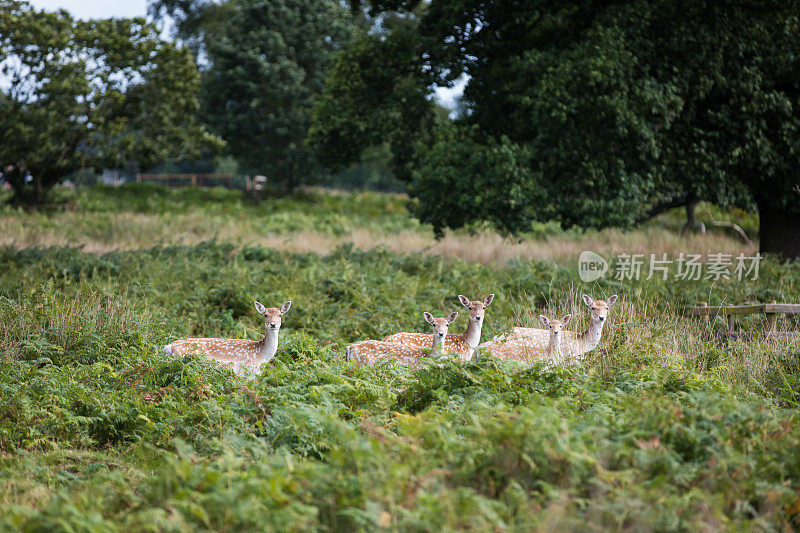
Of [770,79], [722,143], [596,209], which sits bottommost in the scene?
[596,209]

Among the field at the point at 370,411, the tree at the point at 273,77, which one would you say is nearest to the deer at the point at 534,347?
the field at the point at 370,411

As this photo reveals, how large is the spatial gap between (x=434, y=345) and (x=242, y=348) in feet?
7.49

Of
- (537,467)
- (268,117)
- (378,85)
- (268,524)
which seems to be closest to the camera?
(268,524)

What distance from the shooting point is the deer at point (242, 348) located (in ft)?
28.5

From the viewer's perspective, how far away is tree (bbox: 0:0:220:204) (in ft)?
82.3

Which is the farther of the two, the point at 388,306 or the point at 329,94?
the point at 329,94

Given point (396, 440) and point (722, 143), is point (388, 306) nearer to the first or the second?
point (396, 440)

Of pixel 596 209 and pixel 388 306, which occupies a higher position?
pixel 596 209

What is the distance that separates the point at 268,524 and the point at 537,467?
183 cm

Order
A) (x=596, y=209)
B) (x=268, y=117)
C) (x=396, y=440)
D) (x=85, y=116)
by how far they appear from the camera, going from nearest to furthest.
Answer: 1. (x=396, y=440)
2. (x=596, y=209)
3. (x=85, y=116)
4. (x=268, y=117)

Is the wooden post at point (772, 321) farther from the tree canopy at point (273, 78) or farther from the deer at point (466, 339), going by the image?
the tree canopy at point (273, 78)

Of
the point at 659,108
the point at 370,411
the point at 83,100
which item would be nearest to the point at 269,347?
the point at 370,411

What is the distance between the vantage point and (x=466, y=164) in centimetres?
1492

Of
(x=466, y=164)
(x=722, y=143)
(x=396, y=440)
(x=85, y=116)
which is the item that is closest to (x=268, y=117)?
(x=85, y=116)
